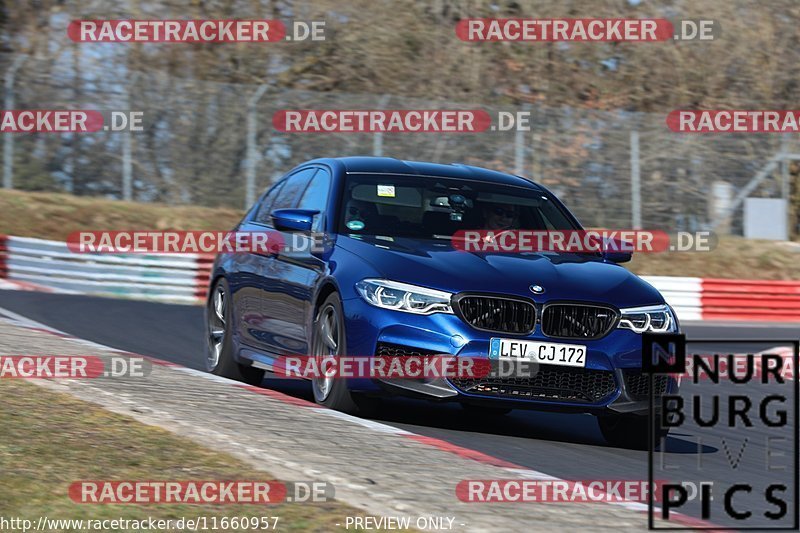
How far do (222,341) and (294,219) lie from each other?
1.89 meters

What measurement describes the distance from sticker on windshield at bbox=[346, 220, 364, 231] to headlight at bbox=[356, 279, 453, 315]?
0.82 m

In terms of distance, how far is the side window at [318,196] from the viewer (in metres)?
9.02

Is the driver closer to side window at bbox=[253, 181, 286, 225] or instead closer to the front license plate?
the front license plate

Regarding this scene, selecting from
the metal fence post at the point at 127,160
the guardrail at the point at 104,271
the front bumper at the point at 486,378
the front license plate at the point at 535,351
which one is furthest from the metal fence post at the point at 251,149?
the front license plate at the point at 535,351

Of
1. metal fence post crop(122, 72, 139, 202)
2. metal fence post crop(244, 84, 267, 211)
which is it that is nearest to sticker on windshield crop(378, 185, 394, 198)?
metal fence post crop(244, 84, 267, 211)

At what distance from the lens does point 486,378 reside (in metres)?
7.80

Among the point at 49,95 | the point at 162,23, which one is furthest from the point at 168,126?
the point at 162,23

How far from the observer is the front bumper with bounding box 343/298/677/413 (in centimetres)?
778

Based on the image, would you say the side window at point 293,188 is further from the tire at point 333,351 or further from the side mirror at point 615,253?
the side mirror at point 615,253

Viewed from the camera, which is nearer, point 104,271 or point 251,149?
point 104,271

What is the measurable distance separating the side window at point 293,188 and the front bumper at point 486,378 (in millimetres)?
1977

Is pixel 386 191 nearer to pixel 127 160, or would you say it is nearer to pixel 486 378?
pixel 486 378

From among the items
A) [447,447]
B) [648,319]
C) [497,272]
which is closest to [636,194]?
[648,319]

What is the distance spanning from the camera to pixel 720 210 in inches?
1096
